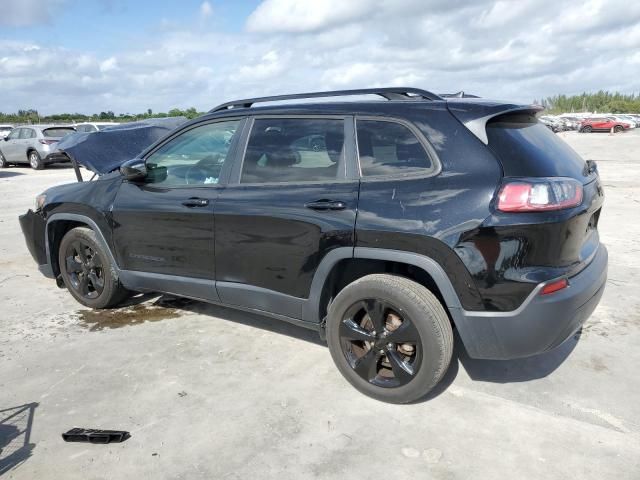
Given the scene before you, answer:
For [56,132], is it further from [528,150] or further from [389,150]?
[528,150]

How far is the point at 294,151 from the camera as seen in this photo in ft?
11.6

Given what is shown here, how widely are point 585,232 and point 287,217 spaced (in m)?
1.72

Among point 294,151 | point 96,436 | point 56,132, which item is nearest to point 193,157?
point 294,151

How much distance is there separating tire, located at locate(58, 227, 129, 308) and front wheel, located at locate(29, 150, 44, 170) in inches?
615

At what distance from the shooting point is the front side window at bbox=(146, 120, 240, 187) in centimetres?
385

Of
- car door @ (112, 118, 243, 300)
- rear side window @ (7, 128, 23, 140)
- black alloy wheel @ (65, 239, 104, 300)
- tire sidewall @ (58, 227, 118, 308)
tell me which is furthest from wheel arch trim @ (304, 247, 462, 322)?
rear side window @ (7, 128, 23, 140)

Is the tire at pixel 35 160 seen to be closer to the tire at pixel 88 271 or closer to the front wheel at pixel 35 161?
the front wheel at pixel 35 161

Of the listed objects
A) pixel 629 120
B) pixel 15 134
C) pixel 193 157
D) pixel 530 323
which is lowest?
pixel 530 323

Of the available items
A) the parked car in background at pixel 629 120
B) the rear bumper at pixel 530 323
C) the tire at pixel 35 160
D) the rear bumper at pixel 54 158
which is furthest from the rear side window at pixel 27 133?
the parked car in background at pixel 629 120

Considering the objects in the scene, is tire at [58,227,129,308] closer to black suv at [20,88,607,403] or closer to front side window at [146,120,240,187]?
black suv at [20,88,607,403]

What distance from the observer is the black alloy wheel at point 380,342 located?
10.0 feet

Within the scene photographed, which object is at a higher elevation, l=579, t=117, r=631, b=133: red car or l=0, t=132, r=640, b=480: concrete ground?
l=579, t=117, r=631, b=133: red car

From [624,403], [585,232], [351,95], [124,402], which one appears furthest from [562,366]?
[124,402]

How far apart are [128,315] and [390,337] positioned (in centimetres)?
262
